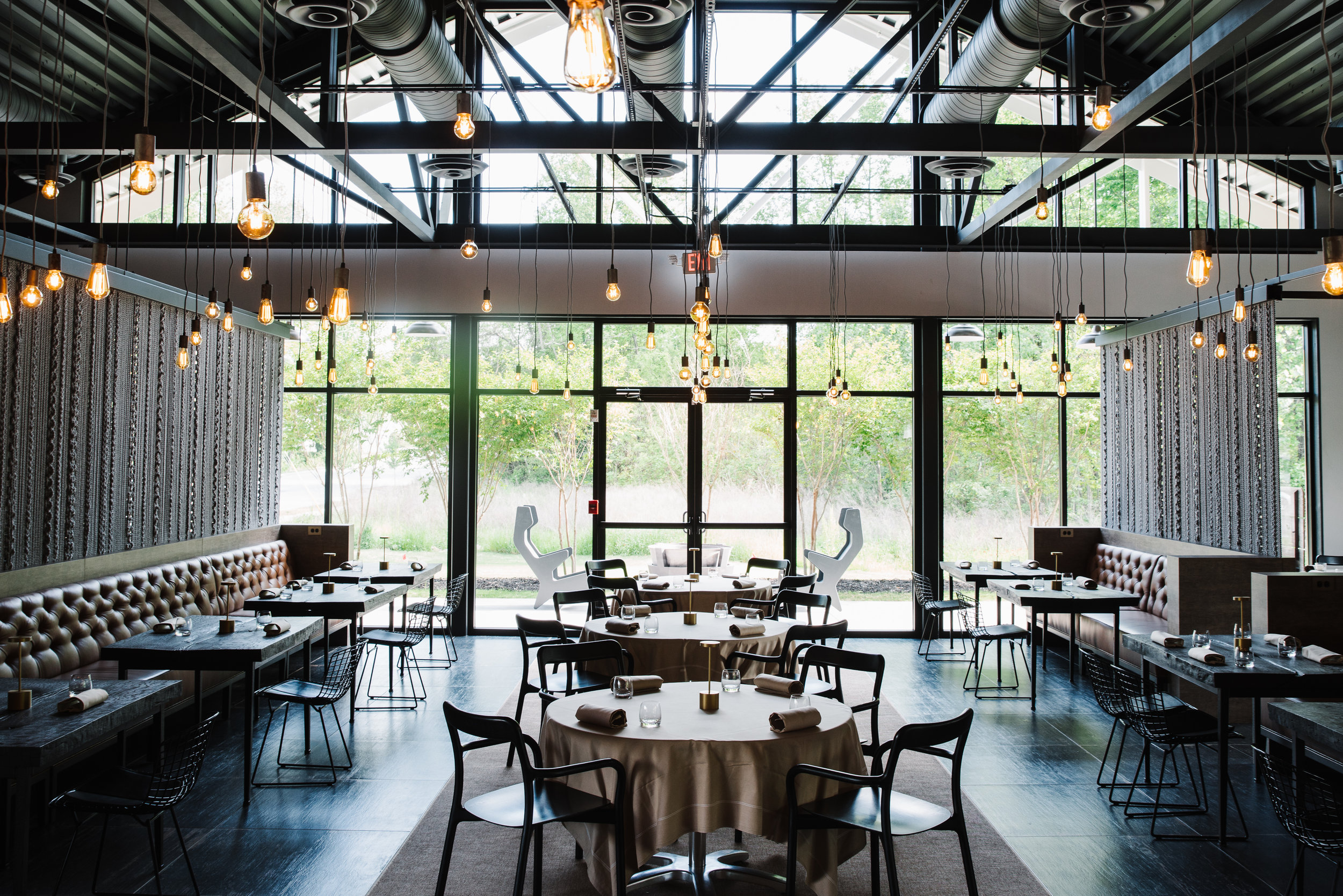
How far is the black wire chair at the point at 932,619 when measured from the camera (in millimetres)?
8906

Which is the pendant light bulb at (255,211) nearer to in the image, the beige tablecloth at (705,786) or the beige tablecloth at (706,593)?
the beige tablecloth at (705,786)

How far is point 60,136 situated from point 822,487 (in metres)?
7.99

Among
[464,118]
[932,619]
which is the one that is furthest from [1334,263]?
[932,619]

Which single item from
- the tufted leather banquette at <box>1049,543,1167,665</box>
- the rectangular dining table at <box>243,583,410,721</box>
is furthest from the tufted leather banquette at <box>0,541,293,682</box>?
the tufted leather banquette at <box>1049,543,1167,665</box>

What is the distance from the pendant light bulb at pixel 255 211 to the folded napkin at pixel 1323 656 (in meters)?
5.84

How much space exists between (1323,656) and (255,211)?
5968 mm

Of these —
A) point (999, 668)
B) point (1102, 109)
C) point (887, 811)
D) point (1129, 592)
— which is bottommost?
point (999, 668)

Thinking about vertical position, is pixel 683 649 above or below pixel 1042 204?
below

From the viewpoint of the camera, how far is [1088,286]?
10180 millimetres

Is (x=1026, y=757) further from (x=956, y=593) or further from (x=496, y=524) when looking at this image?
(x=496, y=524)

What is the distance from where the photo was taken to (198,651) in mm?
5156

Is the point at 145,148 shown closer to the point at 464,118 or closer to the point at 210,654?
the point at 464,118

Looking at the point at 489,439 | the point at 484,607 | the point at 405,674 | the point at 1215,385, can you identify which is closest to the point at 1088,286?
the point at 1215,385

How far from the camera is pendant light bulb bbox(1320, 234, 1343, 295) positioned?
3.50m
